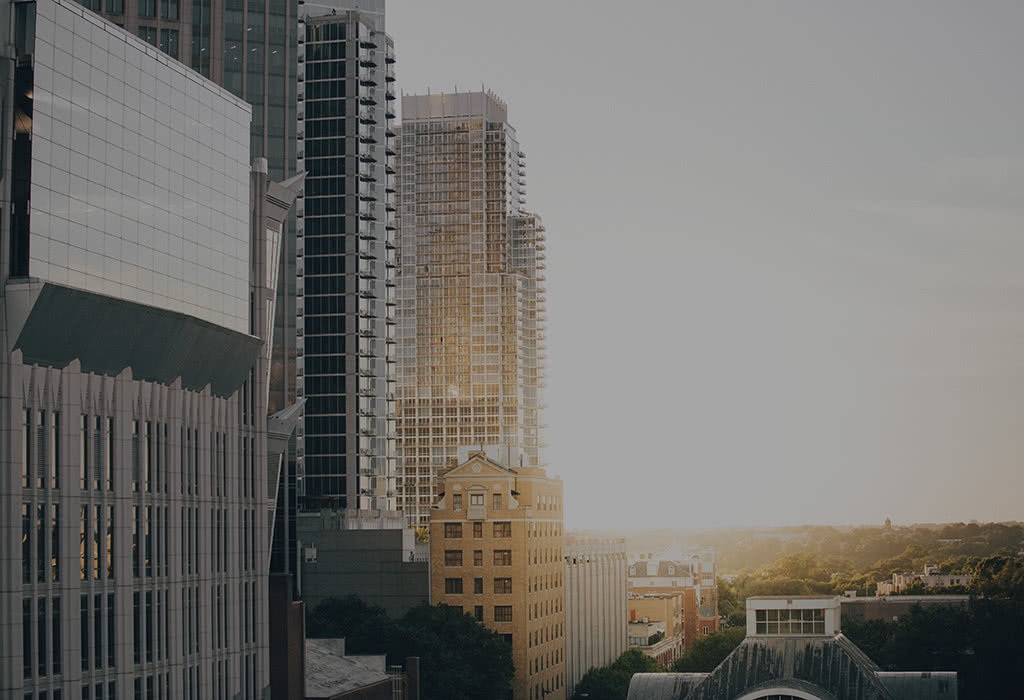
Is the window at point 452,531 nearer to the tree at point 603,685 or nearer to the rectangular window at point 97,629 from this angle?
the tree at point 603,685

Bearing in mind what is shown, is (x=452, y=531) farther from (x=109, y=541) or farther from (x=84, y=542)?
(x=84, y=542)

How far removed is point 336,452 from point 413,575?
24.5m

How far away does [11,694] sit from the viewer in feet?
235

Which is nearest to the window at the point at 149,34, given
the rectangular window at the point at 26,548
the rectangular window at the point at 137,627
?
the rectangular window at the point at 137,627

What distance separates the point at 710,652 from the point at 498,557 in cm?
3520

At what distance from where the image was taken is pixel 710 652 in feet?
623

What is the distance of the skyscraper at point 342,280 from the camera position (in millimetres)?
185750

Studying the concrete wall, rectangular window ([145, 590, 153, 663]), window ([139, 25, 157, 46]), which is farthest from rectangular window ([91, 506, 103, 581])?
the concrete wall

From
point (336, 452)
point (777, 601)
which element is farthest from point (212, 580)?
point (336, 452)

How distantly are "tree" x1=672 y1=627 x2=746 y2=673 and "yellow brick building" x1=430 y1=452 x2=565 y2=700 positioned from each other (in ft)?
67.5

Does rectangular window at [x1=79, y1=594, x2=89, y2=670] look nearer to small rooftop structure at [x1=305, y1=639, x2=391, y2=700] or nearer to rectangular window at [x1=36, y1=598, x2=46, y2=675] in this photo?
rectangular window at [x1=36, y1=598, x2=46, y2=675]

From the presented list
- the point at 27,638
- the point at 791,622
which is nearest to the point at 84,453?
the point at 27,638

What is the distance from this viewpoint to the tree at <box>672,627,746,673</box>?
18762 centimetres

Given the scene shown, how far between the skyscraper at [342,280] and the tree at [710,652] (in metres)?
40.3
